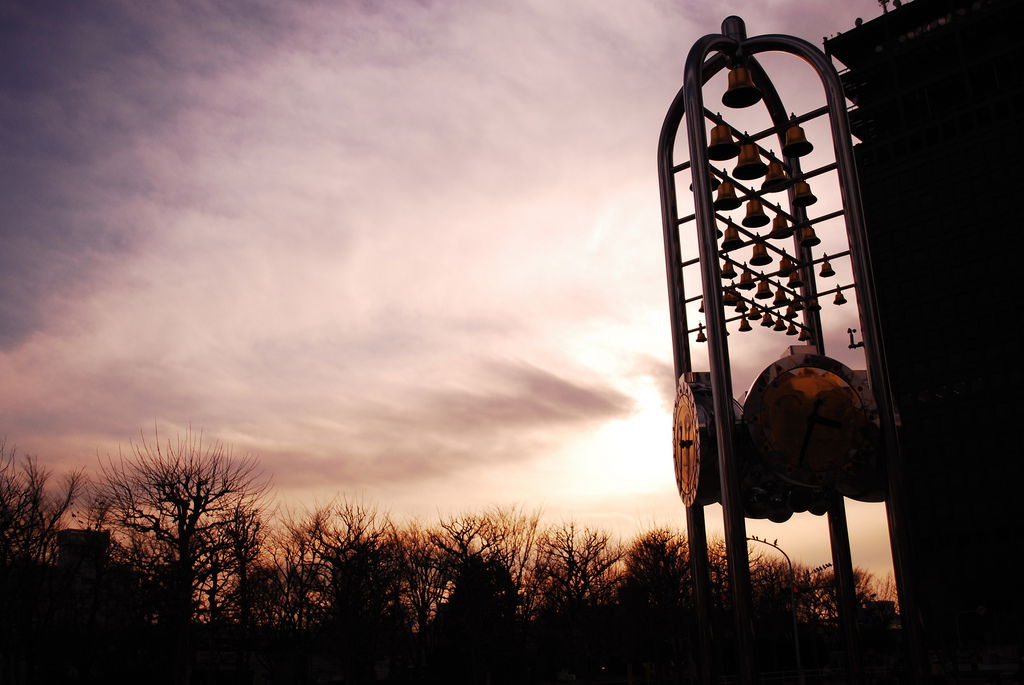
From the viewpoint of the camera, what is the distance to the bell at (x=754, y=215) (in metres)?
11.6

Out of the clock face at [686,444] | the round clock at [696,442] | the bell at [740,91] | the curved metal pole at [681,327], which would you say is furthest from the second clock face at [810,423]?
the bell at [740,91]

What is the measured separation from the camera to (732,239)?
11984 millimetres

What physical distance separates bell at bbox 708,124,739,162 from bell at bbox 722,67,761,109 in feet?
1.12

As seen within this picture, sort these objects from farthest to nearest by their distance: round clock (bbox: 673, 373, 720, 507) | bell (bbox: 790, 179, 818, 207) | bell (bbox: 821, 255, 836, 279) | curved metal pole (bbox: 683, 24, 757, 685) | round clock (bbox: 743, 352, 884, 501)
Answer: bell (bbox: 821, 255, 836, 279), bell (bbox: 790, 179, 818, 207), round clock (bbox: 673, 373, 720, 507), round clock (bbox: 743, 352, 884, 501), curved metal pole (bbox: 683, 24, 757, 685)

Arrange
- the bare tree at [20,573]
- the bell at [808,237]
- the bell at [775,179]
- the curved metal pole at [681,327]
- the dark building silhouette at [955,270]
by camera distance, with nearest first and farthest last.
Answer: the curved metal pole at [681,327]
the bell at [775,179]
the bell at [808,237]
the bare tree at [20,573]
the dark building silhouette at [955,270]

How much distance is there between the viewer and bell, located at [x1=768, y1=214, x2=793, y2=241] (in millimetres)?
11578

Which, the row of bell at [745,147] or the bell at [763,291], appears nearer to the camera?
the row of bell at [745,147]

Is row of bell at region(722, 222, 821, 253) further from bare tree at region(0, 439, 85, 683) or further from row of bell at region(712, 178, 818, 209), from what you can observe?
bare tree at region(0, 439, 85, 683)

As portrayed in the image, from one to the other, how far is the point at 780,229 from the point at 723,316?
8.06 ft

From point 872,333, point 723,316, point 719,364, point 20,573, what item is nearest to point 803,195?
point 872,333

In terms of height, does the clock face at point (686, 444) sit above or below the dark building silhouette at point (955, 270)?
below

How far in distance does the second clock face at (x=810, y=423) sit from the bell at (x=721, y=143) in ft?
10.1

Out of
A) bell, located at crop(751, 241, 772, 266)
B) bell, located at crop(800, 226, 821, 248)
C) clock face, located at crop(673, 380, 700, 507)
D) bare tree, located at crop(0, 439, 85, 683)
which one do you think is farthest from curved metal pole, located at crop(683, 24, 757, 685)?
bare tree, located at crop(0, 439, 85, 683)

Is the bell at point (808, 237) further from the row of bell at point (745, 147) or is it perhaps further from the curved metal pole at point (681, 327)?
the curved metal pole at point (681, 327)
